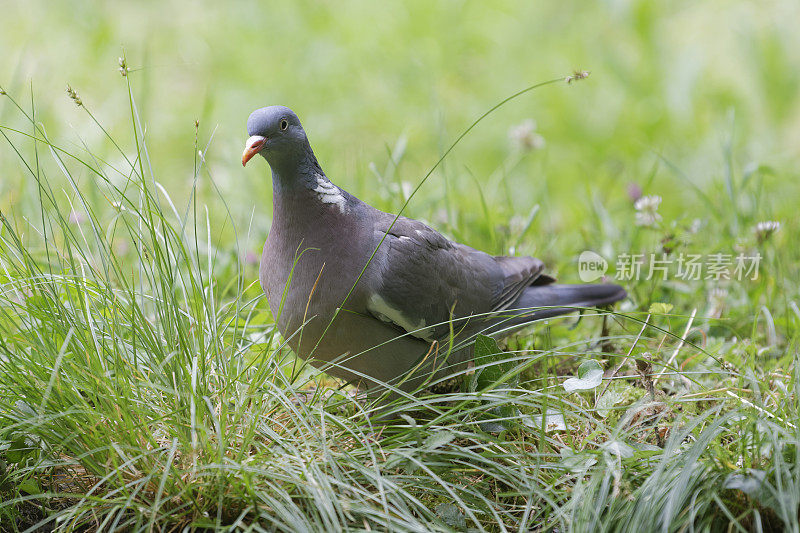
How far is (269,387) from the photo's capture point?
2.26 m

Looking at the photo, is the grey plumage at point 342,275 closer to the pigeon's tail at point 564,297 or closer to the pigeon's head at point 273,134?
the pigeon's head at point 273,134

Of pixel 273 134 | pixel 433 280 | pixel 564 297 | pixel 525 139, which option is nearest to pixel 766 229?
pixel 564 297

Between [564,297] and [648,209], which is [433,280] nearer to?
[564,297]

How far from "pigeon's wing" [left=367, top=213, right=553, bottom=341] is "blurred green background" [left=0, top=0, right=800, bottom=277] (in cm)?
160

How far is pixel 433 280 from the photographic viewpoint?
277cm

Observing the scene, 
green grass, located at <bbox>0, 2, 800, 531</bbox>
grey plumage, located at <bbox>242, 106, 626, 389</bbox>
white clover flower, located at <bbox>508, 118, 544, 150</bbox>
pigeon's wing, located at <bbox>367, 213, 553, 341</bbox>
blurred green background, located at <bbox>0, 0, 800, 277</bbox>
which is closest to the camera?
green grass, located at <bbox>0, 2, 800, 531</bbox>

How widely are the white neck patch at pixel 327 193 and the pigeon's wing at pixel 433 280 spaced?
0.54ft

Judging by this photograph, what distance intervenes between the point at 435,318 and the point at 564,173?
3.09m

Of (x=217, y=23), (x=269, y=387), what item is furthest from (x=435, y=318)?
(x=217, y=23)

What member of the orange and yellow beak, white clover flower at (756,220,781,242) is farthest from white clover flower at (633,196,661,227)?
the orange and yellow beak

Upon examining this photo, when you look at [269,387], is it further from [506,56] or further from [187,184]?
[506,56]

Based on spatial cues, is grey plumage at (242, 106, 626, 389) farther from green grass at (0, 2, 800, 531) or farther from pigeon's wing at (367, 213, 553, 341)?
green grass at (0, 2, 800, 531)

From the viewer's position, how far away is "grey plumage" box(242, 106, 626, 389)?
2.48 m

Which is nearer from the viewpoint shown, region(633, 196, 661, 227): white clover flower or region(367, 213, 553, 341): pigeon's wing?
region(367, 213, 553, 341): pigeon's wing
